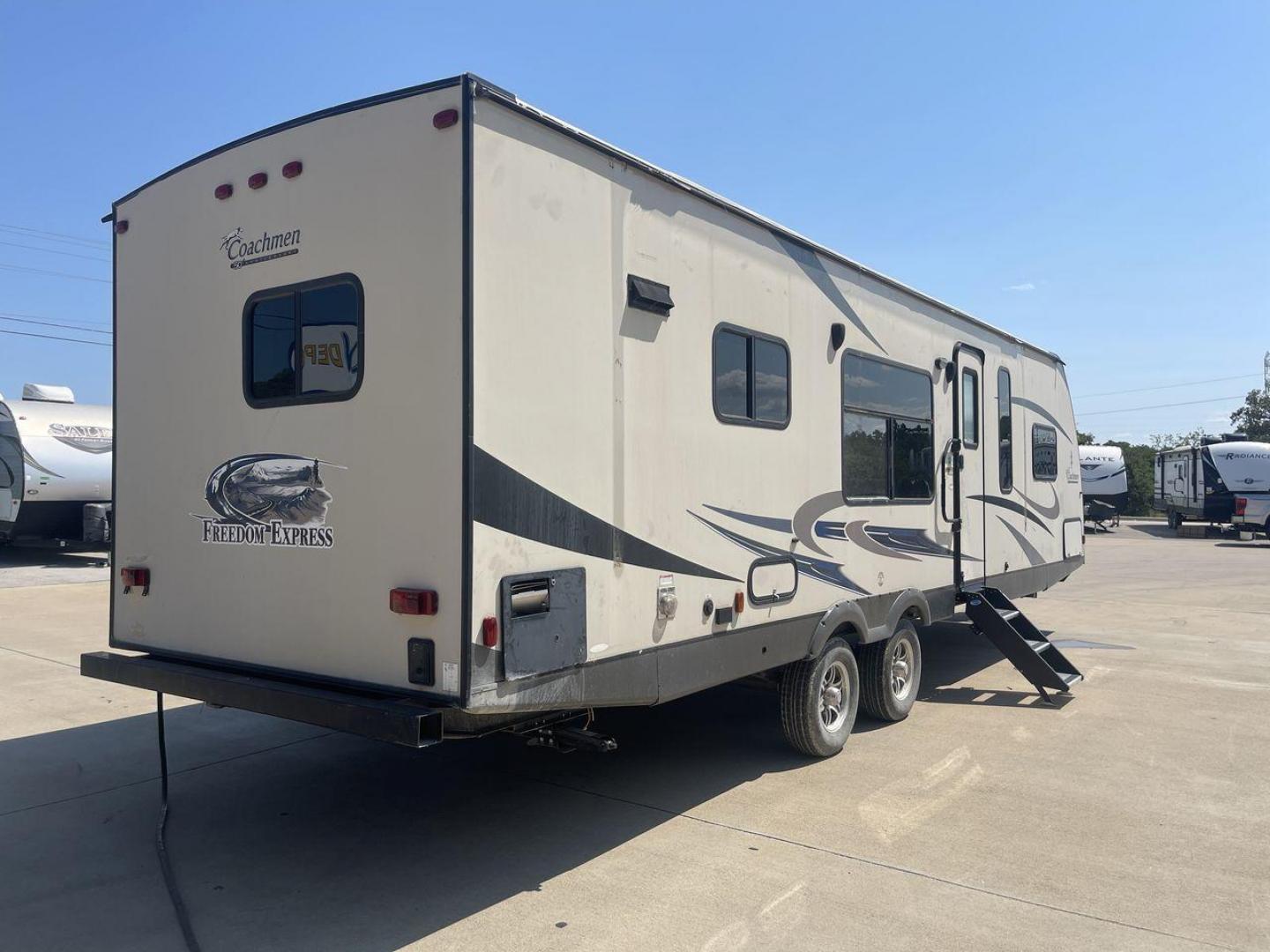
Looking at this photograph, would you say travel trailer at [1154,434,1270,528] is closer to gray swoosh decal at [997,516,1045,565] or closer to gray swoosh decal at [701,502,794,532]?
gray swoosh decal at [997,516,1045,565]

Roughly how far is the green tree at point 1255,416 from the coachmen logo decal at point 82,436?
59.6 meters

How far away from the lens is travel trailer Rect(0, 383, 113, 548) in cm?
1745

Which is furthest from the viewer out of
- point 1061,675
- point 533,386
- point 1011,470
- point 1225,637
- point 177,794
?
point 1225,637

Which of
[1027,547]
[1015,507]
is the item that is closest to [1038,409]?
[1015,507]

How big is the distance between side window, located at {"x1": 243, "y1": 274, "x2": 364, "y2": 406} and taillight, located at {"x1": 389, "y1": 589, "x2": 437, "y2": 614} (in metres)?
0.91

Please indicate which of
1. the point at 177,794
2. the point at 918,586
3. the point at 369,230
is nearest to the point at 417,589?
the point at 369,230

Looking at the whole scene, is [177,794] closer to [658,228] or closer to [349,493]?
[349,493]

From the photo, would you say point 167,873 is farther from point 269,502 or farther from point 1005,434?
point 1005,434

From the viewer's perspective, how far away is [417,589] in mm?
3863

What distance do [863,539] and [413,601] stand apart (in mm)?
3551

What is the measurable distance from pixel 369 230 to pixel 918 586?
4866mm

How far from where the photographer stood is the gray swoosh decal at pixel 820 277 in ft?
19.4

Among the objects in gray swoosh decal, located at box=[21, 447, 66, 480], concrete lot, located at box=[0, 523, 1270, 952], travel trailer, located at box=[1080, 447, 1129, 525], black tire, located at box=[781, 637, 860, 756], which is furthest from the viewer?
travel trailer, located at box=[1080, 447, 1129, 525]

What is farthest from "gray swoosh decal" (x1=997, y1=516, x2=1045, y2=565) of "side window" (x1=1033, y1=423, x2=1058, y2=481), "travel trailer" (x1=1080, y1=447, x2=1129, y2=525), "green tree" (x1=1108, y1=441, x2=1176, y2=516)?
"green tree" (x1=1108, y1=441, x2=1176, y2=516)
